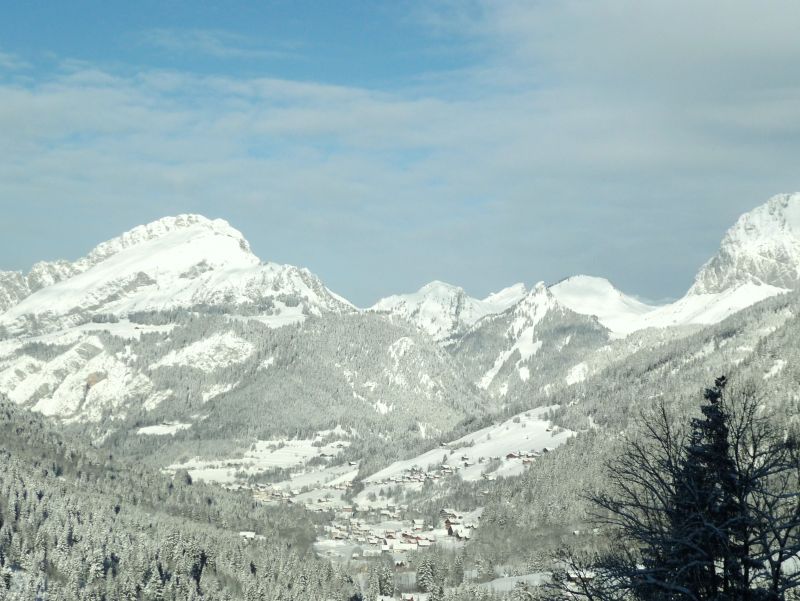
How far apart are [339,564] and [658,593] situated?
175m

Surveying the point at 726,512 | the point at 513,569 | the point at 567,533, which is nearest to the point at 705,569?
the point at 726,512

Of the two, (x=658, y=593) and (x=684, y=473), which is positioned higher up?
(x=684, y=473)

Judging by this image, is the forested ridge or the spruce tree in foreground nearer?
the spruce tree in foreground

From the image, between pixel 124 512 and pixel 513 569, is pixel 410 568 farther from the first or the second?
pixel 124 512

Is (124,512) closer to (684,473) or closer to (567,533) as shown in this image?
(567,533)

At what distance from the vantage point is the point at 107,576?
494 feet

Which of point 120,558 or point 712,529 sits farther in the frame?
point 120,558

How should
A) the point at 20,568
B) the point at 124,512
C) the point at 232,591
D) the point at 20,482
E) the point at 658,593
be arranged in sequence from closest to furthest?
the point at 658,593 → the point at 20,568 → the point at 232,591 → the point at 20,482 → the point at 124,512

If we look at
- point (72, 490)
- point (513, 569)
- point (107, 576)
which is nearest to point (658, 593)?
point (107, 576)

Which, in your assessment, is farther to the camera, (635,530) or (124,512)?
(124,512)

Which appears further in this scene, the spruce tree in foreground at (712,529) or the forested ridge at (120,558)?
the forested ridge at (120,558)

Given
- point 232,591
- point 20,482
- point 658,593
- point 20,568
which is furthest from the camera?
point 20,482

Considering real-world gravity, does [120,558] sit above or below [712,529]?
above

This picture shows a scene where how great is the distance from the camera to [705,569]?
81.3ft
